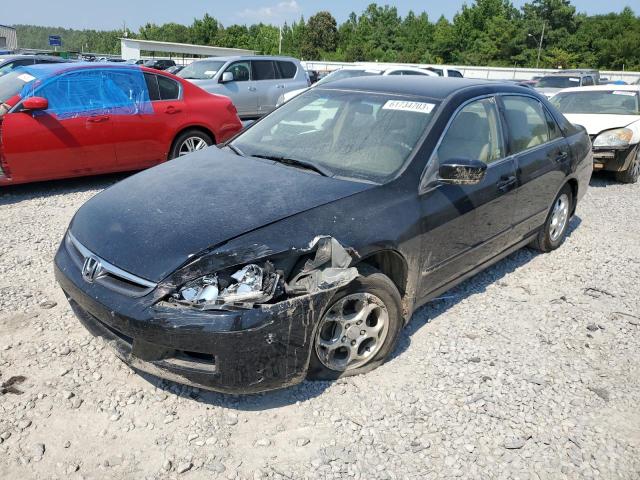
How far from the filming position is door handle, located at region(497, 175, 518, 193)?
3.94 metres

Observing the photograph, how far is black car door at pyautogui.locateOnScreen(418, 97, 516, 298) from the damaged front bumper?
998 mm

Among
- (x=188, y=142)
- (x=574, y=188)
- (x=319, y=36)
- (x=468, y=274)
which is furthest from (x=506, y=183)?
(x=319, y=36)

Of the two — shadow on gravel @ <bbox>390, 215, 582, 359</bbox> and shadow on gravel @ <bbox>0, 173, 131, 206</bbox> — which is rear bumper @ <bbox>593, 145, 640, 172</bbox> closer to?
shadow on gravel @ <bbox>390, 215, 582, 359</bbox>

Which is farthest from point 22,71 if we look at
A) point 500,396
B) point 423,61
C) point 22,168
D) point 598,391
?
point 423,61

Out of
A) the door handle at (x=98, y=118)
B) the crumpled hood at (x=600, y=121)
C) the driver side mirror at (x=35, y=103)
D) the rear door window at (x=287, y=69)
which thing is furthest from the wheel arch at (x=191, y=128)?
the rear door window at (x=287, y=69)

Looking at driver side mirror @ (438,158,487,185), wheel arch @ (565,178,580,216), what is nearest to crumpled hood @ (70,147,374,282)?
driver side mirror @ (438,158,487,185)

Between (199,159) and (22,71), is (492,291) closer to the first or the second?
(199,159)

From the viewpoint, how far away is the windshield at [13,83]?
20.2ft

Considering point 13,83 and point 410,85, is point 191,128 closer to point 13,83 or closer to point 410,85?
point 13,83

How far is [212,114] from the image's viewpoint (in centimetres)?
762

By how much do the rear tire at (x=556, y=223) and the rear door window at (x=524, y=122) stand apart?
2.38 feet

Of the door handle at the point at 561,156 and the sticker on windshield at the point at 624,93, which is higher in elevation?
the sticker on windshield at the point at 624,93

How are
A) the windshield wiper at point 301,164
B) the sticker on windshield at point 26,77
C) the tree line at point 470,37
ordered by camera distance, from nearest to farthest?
the windshield wiper at point 301,164
the sticker on windshield at point 26,77
the tree line at point 470,37

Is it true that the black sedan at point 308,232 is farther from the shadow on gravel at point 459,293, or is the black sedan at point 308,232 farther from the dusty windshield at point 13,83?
the dusty windshield at point 13,83
